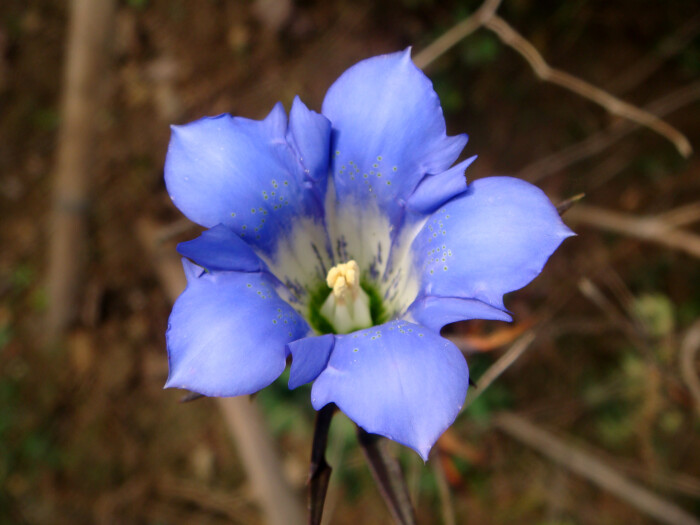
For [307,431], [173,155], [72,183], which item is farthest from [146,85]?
[173,155]

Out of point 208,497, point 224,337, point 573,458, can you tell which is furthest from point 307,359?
point 208,497

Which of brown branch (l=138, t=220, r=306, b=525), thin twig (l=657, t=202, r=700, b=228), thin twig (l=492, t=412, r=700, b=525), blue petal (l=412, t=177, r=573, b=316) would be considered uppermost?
blue petal (l=412, t=177, r=573, b=316)

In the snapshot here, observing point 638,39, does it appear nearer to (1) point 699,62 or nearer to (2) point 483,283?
(1) point 699,62

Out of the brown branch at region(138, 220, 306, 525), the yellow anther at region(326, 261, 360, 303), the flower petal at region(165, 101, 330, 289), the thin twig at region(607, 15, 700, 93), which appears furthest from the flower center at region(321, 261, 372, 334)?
the thin twig at region(607, 15, 700, 93)

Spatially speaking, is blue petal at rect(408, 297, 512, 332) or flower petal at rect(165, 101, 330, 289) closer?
blue petal at rect(408, 297, 512, 332)

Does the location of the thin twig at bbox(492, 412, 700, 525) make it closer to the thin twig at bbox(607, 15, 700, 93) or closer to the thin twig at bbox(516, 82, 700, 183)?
the thin twig at bbox(516, 82, 700, 183)

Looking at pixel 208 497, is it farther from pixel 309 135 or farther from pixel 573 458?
pixel 309 135
